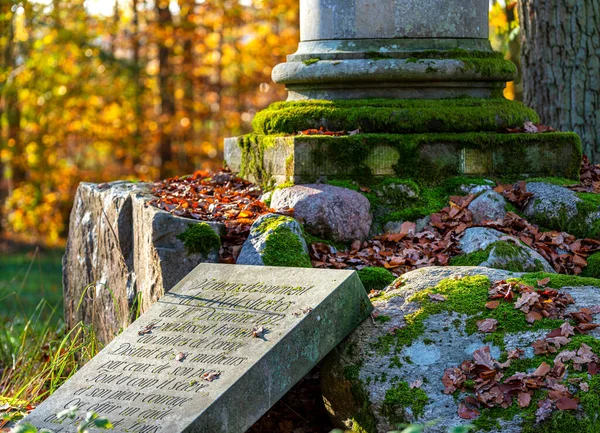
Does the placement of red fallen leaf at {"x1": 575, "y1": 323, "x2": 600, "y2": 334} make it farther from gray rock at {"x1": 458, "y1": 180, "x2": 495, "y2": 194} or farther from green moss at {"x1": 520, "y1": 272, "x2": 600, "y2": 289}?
gray rock at {"x1": 458, "y1": 180, "x2": 495, "y2": 194}

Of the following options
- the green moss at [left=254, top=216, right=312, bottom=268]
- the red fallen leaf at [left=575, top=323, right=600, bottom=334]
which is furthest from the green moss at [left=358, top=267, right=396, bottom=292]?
the red fallen leaf at [left=575, top=323, right=600, bottom=334]

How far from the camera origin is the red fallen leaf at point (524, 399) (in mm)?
3570

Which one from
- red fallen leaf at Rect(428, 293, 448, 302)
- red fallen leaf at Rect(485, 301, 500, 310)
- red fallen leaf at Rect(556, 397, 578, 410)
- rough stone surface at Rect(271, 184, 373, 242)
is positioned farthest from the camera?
rough stone surface at Rect(271, 184, 373, 242)

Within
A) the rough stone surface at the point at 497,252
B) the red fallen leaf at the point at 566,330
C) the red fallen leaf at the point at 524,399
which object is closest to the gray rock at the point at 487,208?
the rough stone surface at the point at 497,252

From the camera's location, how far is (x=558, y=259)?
512 cm

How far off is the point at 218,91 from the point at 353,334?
1370cm

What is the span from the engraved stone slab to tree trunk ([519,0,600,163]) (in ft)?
14.2

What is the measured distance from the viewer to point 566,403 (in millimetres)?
3516

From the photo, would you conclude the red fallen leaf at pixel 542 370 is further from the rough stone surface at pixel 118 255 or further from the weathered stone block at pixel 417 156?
the weathered stone block at pixel 417 156

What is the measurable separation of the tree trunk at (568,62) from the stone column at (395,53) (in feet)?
5.65

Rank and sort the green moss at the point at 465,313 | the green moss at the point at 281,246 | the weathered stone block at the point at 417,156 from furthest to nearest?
the weathered stone block at the point at 417,156 → the green moss at the point at 281,246 → the green moss at the point at 465,313

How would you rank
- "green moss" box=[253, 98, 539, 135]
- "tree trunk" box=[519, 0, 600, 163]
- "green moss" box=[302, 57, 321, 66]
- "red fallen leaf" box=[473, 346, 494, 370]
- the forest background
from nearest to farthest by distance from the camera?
"red fallen leaf" box=[473, 346, 494, 370] < "green moss" box=[253, 98, 539, 135] < "green moss" box=[302, 57, 321, 66] < "tree trunk" box=[519, 0, 600, 163] < the forest background

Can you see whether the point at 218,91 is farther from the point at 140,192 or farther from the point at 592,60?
the point at 140,192

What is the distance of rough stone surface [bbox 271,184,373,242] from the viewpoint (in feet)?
17.3
